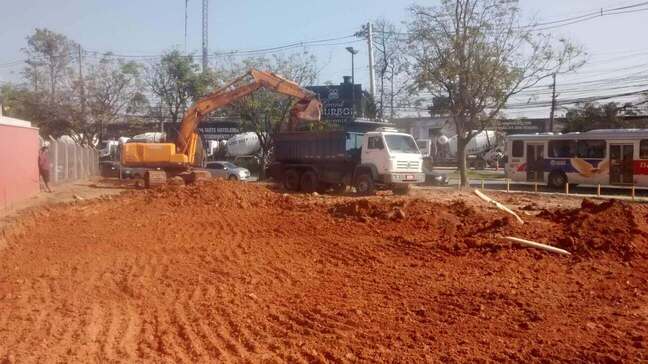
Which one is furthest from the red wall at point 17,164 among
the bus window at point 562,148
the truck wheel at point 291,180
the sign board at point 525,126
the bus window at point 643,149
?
the sign board at point 525,126

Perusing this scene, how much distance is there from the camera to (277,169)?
26797 millimetres

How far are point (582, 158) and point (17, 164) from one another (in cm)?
2241

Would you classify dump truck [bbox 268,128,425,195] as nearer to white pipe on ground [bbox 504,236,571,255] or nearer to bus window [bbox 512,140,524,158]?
bus window [bbox 512,140,524,158]

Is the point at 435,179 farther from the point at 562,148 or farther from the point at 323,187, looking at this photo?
the point at 323,187

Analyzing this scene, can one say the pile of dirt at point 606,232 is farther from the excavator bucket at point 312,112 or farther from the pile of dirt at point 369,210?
the excavator bucket at point 312,112

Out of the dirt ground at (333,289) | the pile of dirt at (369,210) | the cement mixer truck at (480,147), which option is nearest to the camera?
the dirt ground at (333,289)

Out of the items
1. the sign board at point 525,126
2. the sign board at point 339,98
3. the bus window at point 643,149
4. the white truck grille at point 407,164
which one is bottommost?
the white truck grille at point 407,164

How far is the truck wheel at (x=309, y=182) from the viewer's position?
25.2 metres

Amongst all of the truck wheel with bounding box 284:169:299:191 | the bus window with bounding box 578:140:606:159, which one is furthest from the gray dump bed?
the bus window with bounding box 578:140:606:159

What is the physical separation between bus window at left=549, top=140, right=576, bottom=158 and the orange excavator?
1169 centimetres

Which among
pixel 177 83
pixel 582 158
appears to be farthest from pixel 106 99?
pixel 582 158

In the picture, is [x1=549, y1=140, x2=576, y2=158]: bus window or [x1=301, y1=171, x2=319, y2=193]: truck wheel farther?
[x1=549, y1=140, x2=576, y2=158]: bus window

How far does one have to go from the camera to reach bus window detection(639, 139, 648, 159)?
25825mm

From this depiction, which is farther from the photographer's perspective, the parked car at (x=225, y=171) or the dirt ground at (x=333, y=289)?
the parked car at (x=225, y=171)
